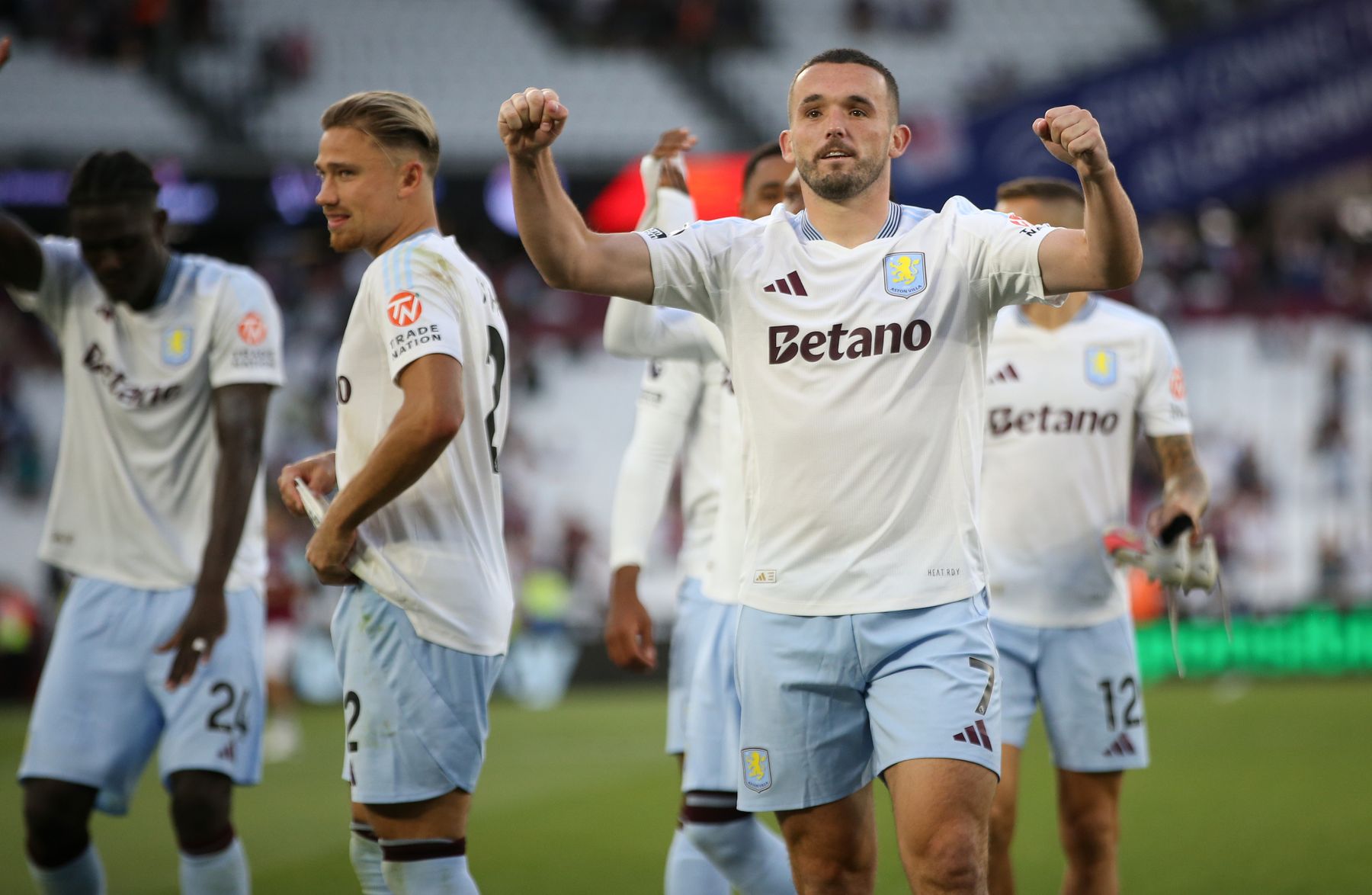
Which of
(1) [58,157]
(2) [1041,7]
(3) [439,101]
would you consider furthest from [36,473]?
(2) [1041,7]

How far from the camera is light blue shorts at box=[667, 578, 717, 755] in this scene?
5.34 m

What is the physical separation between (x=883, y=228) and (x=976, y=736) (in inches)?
51.7

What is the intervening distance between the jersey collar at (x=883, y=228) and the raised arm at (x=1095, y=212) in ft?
1.60

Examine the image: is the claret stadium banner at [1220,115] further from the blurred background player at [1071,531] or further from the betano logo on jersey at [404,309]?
the betano logo on jersey at [404,309]

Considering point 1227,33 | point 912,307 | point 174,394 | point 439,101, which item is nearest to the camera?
point 912,307

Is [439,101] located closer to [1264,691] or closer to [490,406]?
[1264,691]

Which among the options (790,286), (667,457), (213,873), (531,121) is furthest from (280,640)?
(531,121)

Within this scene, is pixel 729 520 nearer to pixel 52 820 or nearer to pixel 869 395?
pixel 869 395

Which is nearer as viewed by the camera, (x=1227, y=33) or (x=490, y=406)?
(x=490, y=406)

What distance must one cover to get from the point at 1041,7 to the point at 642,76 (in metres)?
7.48

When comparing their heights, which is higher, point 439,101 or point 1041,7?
point 1041,7

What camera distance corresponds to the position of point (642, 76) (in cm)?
2773

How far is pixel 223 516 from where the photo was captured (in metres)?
4.77

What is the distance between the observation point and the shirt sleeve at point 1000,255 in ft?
12.4
